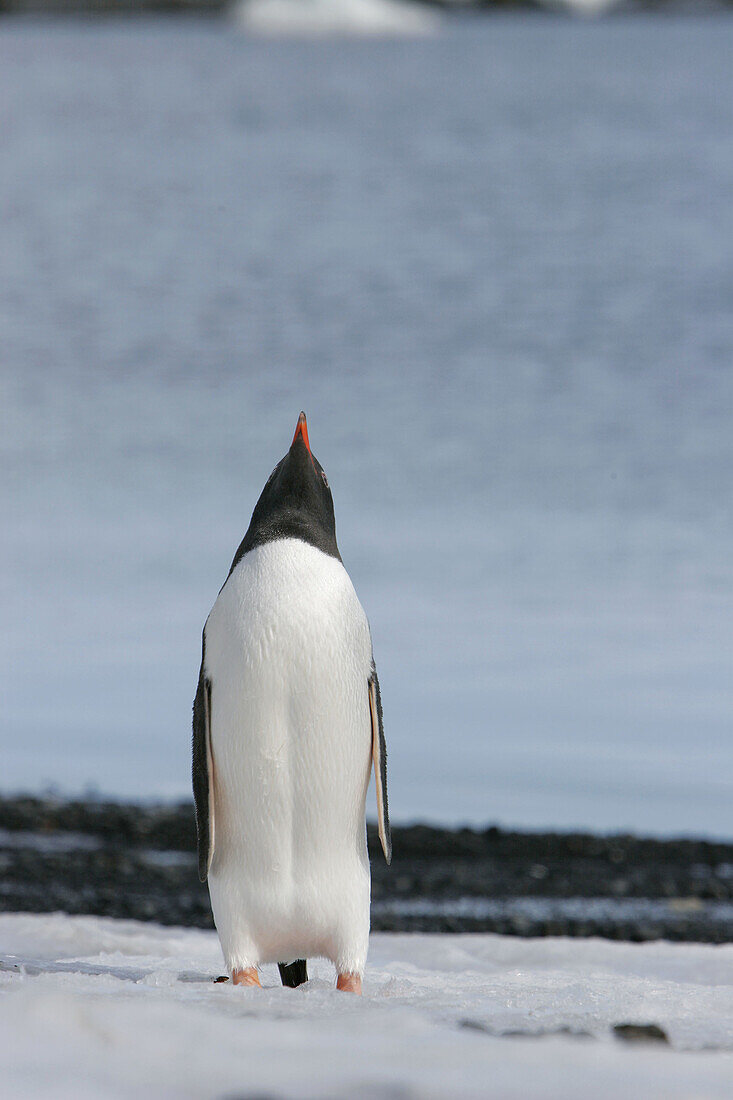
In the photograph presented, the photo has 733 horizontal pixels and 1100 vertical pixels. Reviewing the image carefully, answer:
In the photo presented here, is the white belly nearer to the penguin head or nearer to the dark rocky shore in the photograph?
the penguin head

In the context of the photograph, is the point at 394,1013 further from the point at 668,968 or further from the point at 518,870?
the point at 518,870

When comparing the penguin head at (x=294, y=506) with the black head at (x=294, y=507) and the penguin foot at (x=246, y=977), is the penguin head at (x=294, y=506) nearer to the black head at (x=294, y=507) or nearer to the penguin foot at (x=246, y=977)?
the black head at (x=294, y=507)

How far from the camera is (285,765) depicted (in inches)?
154

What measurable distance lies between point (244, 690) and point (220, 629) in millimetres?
180

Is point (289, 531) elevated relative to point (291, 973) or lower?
elevated

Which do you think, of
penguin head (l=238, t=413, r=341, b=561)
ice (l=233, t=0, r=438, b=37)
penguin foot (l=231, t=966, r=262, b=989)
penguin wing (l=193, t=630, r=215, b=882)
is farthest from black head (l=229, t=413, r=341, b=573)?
ice (l=233, t=0, r=438, b=37)

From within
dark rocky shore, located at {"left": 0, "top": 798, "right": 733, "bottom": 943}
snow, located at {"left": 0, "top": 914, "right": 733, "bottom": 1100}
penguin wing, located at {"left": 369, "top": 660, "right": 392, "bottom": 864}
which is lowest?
snow, located at {"left": 0, "top": 914, "right": 733, "bottom": 1100}

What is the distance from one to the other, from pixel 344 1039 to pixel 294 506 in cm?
172

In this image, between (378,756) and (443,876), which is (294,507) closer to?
(378,756)

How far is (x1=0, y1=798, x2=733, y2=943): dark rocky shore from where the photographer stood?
660cm

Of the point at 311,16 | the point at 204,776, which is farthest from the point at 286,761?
the point at 311,16

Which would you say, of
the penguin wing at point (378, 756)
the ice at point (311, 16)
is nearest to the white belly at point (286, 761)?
the penguin wing at point (378, 756)

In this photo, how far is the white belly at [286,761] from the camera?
3887mm

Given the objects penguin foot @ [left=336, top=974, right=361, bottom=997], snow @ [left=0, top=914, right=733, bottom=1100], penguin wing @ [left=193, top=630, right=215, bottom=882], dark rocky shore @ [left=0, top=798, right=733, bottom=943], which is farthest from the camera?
dark rocky shore @ [left=0, top=798, right=733, bottom=943]
